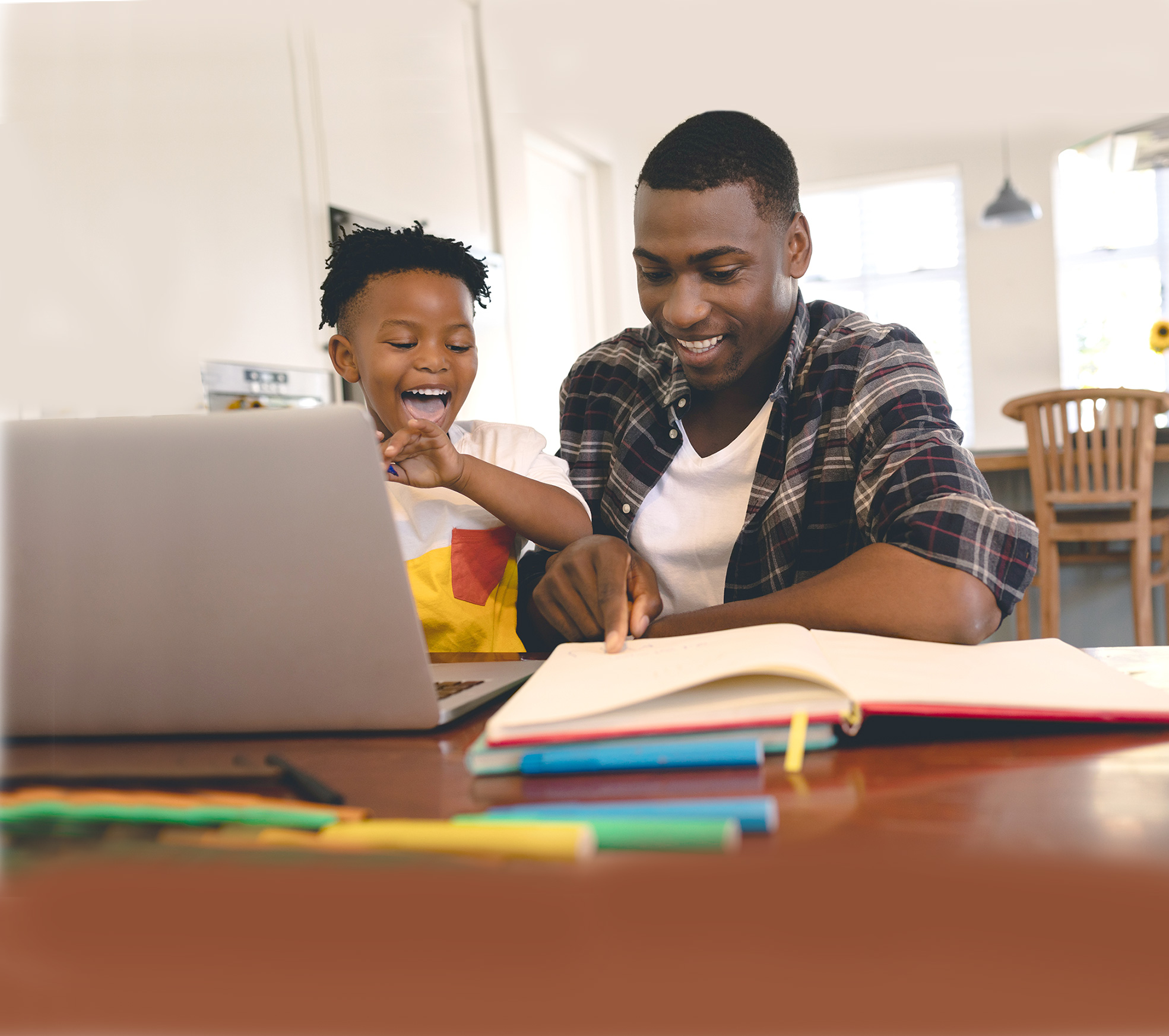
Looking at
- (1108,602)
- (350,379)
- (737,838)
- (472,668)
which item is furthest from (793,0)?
(737,838)

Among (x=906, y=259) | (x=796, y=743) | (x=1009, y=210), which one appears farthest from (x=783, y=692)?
(x=906, y=259)

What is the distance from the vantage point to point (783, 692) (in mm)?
493

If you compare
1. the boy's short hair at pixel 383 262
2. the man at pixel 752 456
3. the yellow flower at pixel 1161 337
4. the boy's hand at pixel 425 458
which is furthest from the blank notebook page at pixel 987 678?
the yellow flower at pixel 1161 337

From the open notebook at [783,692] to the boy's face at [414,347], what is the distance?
2.10 feet

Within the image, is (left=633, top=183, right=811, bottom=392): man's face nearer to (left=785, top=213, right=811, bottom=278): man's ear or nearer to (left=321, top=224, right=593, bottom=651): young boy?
(left=785, top=213, right=811, bottom=278): man's ear

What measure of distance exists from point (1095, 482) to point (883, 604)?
217 cm

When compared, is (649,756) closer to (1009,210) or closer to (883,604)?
(883,604)

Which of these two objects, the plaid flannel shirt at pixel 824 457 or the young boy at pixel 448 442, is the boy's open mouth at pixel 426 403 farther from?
the plaid flannel shirt at pixel 824 457

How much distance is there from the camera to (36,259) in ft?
6.07

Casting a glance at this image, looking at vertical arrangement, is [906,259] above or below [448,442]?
above

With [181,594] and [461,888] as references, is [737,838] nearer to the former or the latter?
[461,888]

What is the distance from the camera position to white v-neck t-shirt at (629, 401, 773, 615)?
4.12 feet

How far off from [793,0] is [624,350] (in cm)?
362

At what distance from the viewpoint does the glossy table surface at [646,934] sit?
25cm
